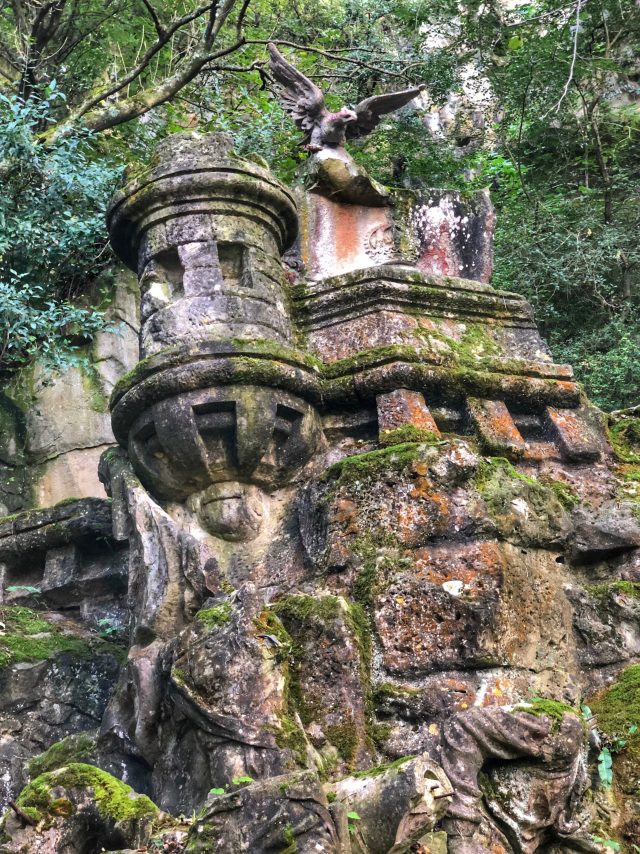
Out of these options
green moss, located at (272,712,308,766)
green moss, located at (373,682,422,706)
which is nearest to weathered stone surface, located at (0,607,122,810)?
green moss, located at (272,712,308,766)

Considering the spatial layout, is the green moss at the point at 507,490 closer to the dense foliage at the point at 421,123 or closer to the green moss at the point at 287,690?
the green moss at the point at 287,690

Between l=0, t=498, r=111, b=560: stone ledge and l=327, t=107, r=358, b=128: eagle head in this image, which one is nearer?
l=0, t=498, r=111, b=560: stone ledge

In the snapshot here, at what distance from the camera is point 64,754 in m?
4.83

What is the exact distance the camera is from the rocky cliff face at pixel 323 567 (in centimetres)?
405

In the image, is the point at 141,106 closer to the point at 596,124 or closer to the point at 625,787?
the point at 596,124

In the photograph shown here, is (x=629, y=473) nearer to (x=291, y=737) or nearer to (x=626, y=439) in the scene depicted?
(x=626, y=439)

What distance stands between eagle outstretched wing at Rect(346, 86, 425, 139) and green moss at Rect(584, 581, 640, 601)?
12.2 feet

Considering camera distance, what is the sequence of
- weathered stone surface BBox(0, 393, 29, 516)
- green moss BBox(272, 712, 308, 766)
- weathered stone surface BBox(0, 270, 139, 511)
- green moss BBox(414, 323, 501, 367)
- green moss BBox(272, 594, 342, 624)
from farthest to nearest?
weathered stone surface BBox(0, 270, 139, 511)
weathered stone surface BBox(0, 393, 29, 516)
green moss BBox(414, 323, 501, 367)
green moss BBox(272, 594, 342, 624)
green moss BBox(272, 712, 308, 766)

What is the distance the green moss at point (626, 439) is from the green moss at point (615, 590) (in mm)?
971

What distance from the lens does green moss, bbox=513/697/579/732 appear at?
418 cm

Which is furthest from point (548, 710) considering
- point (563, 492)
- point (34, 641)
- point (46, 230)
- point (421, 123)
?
point (421, 123)

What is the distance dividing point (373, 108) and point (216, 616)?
4.19 meters

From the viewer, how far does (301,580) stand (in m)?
5.05

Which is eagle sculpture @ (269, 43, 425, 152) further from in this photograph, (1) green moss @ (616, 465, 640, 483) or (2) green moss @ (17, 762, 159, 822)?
(2) green moss @ (17, 762, 159, 822)
